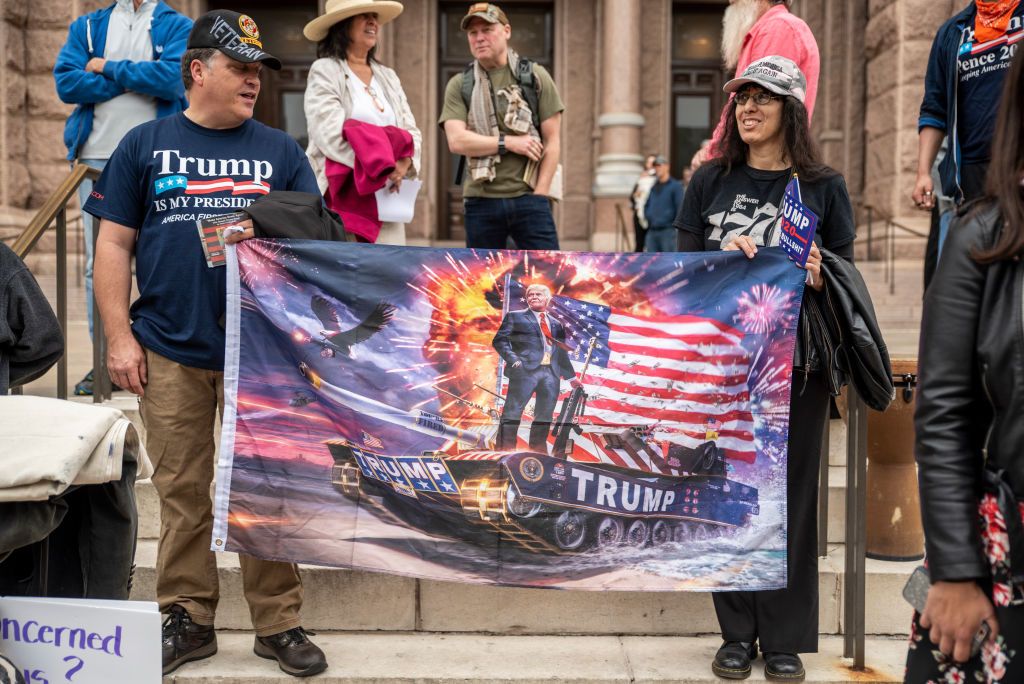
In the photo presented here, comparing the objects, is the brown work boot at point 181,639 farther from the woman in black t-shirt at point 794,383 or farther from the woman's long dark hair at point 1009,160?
the woman's long dark hair at point 1009,160

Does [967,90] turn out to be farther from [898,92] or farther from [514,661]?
[898,92]

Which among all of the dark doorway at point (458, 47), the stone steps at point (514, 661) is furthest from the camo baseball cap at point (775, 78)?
the dark doorway at point (458, 47)

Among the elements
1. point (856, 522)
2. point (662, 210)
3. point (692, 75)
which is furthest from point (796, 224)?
point (692, 75)

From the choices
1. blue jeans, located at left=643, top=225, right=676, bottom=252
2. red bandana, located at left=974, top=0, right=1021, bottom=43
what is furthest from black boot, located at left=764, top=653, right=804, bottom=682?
blue jeans, located at left=643, top=225, right=676, bottom=252

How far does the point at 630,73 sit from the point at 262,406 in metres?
11.9

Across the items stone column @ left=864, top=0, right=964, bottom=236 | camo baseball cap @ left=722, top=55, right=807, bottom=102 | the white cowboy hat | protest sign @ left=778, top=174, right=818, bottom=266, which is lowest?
protest sign @ left=778, top=174, right=818, bottom=266

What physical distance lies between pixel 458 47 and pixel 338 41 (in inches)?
440

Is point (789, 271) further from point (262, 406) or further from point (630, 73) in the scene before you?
point (630, 73)

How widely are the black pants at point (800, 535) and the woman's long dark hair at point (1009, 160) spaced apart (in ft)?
5.87

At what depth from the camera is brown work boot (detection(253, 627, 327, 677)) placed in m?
3.71

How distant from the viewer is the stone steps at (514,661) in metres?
3.73

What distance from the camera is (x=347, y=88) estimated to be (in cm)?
486

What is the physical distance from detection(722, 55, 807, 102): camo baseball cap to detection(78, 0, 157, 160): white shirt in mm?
3366

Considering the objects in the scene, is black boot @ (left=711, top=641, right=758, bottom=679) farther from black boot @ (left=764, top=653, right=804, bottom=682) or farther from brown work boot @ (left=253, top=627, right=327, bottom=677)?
brown work boot @ (left=253, top=627, right=327, bottom=677)
